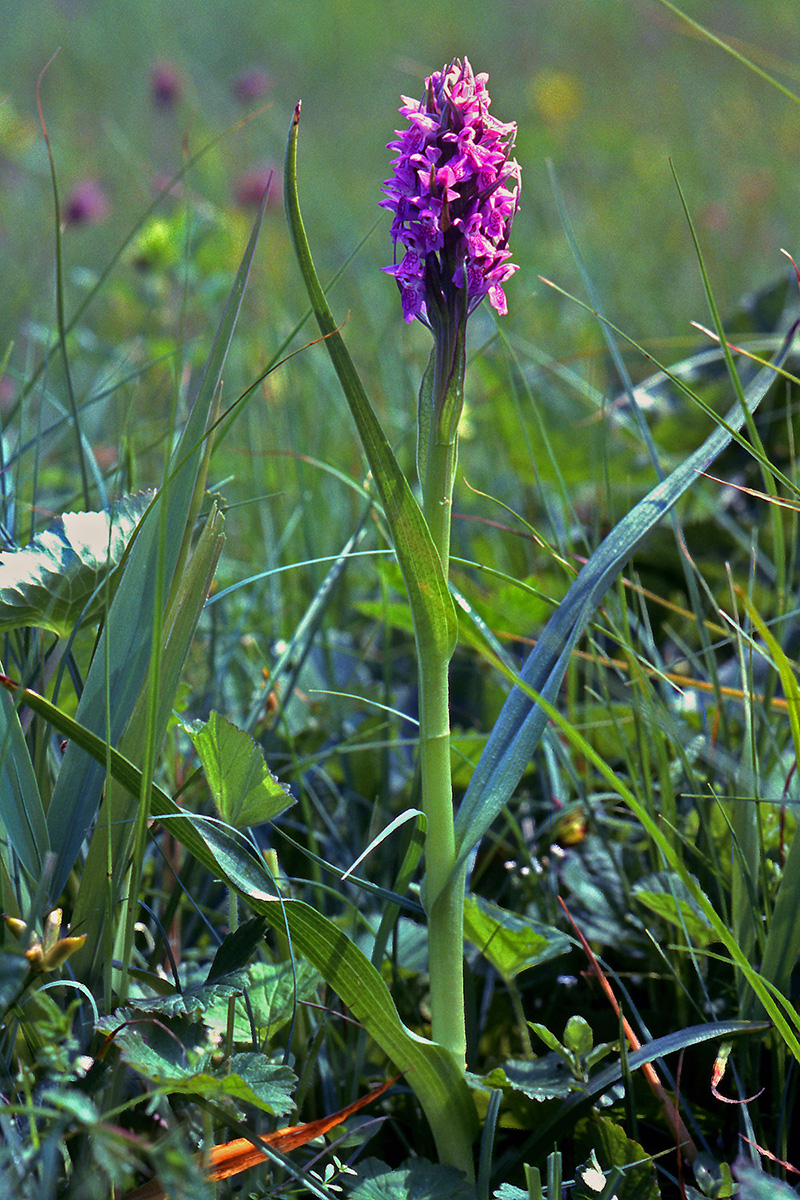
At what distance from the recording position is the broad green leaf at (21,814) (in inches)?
21.5

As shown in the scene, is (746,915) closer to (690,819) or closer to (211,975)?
(690,819)

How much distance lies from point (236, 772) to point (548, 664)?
0.22 metres

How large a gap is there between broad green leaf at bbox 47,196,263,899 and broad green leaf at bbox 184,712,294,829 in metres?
0.07

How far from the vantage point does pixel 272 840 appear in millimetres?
922

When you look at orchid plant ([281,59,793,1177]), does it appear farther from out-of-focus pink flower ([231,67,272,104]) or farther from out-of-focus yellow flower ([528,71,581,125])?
out-of-focus yellow flower ([528,71,581,125])

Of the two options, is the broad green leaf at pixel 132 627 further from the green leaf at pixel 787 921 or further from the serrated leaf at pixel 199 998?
the green leaf at pixel 787 921

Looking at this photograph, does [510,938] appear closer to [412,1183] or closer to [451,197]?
[412,1183]

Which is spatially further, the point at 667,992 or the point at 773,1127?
the point at 667,992

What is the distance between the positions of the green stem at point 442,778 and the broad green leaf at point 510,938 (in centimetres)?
6

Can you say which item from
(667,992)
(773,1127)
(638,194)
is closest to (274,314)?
(667,992)

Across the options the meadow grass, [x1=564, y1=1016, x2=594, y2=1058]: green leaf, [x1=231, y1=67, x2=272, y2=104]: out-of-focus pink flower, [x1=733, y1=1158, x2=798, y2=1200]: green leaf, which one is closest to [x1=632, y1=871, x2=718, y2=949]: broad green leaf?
the meadow grass

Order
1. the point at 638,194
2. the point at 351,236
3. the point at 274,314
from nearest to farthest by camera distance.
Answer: the point at 274,314, the point at 351,236, the point at 638,194

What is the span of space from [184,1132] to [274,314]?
177 centimetres

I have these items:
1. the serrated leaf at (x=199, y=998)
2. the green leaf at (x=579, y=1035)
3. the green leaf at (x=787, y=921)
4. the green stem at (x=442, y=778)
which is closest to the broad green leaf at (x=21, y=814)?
the serrated leaf at (x=199, y=998)
